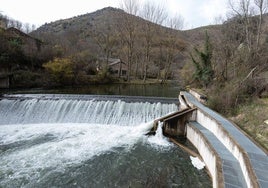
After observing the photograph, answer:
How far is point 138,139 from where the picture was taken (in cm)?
797

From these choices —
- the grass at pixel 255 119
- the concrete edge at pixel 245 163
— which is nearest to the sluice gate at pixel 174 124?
the grass at pixel 255 119

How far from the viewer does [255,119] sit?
7.02 metres

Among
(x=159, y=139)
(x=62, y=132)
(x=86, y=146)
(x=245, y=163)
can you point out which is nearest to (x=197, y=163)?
(x=245, y=163)

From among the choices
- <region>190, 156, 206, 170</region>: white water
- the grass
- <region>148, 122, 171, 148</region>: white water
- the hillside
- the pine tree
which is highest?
the hillside

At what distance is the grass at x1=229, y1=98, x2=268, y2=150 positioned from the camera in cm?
602

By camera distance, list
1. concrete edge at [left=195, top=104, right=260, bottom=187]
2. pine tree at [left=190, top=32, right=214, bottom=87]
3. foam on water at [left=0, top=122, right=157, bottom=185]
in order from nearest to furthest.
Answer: concrete edge at [left=195, top=104, right=260, bottom=187] → foam on water at [left=0, top=122, right=157, bottom=185] → pine tree at [left=190, top=32, right=214, bottom=87]

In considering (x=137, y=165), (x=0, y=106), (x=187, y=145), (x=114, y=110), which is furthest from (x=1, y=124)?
(x=187, y=145)

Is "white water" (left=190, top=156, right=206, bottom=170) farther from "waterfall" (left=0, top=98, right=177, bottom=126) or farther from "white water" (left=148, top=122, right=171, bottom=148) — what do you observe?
"waterfall" (left=0, top=98, right=177, bottom=126)

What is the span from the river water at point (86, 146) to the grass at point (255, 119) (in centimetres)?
227

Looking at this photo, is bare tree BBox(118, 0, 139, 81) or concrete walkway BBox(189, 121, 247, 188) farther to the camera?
bare tree BBox(118, 0, 139, 81)

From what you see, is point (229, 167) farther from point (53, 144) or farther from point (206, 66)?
point (206, 66)

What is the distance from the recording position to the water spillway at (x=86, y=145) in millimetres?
5254

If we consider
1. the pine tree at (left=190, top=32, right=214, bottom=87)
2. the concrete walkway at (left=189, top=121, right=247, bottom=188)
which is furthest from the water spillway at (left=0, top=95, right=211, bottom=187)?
the pine tree at (left=190, top=32, right=214, bottom=87)

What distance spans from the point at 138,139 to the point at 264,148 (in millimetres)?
4425
